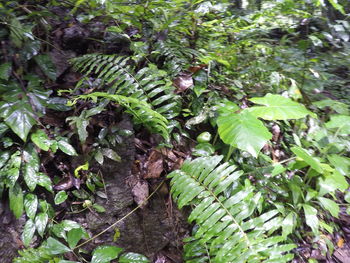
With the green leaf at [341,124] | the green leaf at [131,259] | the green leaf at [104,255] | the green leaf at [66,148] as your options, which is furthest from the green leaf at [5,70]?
the green leaf at [341,124]

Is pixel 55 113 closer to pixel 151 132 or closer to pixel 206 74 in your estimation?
pixel 151 132

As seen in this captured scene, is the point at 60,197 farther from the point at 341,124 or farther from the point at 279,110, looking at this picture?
the point at 341,124

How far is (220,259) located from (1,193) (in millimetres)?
1333

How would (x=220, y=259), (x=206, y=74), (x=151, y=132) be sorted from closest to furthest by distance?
1. (x=220, y=259)
2. (x=151, y=132)
3. (x=206, y=74)

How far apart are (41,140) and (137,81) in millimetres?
808

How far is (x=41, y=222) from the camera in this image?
1442 mm

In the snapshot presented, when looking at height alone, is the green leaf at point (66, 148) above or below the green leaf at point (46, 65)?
below

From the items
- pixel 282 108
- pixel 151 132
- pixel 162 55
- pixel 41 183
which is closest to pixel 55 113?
pixel 41 183

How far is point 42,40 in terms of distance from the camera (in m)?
1.97

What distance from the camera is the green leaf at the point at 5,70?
5.38ft

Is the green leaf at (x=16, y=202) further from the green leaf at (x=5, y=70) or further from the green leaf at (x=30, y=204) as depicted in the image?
the green leaf at (x=5, y=70)

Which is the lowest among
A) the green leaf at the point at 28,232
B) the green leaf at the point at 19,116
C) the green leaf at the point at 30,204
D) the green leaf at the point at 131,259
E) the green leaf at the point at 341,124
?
the green leaf at the point at 131,259

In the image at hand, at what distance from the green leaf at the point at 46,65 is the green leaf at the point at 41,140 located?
51cm

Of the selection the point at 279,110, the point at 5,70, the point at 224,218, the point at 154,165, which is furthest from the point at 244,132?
the point at 5,70
